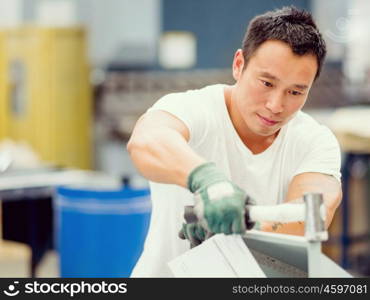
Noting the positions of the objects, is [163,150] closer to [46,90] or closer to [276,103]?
[276,103]

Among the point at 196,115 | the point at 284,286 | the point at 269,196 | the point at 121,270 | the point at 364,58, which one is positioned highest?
the point at 364,58

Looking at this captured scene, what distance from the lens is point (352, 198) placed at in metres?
4.50

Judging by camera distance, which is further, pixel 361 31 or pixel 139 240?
pixel 361 31

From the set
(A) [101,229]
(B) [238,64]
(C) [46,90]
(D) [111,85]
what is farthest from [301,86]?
(C) [46,90]

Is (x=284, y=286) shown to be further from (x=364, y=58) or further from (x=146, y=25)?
(x=364, y=58)

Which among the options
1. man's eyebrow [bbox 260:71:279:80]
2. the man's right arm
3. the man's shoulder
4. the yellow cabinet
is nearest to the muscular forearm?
the man's right arm

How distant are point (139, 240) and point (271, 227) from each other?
1.46 meters

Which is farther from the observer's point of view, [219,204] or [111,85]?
[111,85]

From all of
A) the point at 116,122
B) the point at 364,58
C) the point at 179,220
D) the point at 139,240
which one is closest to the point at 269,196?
the point at 179,220

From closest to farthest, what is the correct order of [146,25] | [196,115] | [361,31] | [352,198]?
[196,115] < [352,198] < [146,25] < [361,31]

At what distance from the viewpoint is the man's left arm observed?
1.52 metres

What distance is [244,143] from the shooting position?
1658 mm

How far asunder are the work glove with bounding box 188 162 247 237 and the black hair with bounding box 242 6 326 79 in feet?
1.26

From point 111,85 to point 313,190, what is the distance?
3.77m
